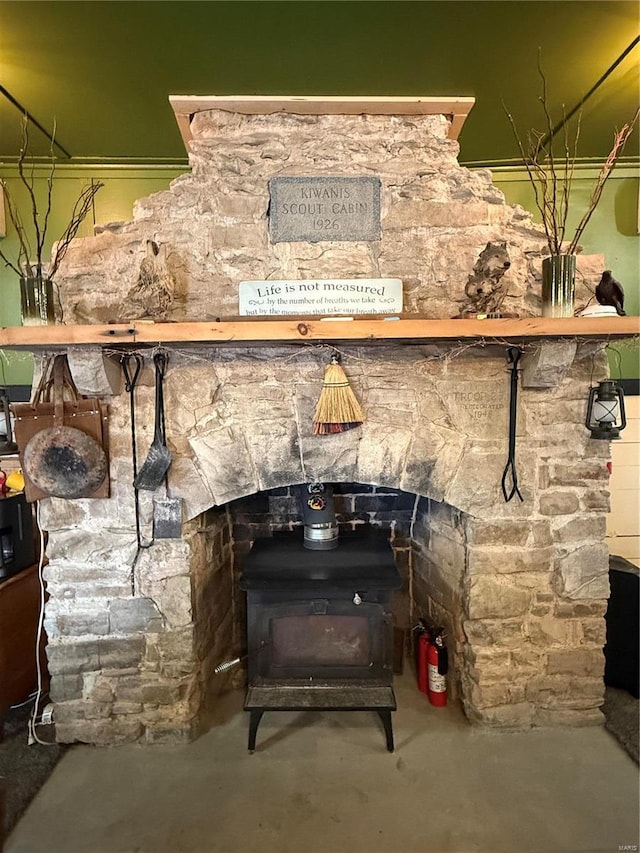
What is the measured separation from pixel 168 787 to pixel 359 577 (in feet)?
3.72

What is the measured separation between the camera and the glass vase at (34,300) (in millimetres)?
1958

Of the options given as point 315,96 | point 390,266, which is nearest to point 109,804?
point 390,266

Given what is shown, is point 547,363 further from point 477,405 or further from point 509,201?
point 509,201

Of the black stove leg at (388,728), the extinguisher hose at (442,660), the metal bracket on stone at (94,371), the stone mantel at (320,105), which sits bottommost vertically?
the black stove leg at (388,728)

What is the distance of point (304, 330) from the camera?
182 cm

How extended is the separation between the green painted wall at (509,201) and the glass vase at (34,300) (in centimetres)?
109

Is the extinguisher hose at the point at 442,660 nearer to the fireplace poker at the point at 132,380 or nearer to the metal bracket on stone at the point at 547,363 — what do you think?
the metal bracket on stone at the point at 547,363

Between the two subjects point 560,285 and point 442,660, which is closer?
point 560,285

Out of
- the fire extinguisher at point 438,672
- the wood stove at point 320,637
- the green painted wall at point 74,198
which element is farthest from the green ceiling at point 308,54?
the fire extinguisher at point 438,672

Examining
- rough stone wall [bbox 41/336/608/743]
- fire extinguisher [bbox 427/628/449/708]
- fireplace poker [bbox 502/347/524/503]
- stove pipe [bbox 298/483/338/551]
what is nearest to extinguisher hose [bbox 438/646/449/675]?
fire extinguisher [bbox 427/628/449/708]

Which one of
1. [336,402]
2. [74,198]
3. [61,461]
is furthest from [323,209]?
[74,198]

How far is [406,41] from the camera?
180 cm

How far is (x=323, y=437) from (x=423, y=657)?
1327 millimetres

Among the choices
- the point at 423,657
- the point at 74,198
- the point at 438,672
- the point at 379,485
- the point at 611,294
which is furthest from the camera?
the point at 74,198
